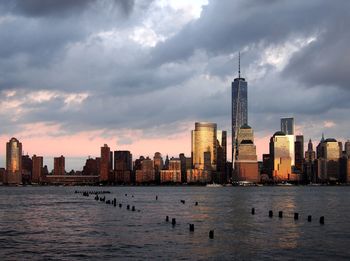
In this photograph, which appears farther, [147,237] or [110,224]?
[110,224]

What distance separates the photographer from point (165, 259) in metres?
50.2

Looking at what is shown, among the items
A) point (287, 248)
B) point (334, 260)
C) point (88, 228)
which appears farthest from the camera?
point (88, 228)

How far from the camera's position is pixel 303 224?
82188mm

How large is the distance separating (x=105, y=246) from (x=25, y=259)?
9982mm

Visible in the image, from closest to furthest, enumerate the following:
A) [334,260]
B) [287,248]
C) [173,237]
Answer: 1. [334,260]
2. [287,248]
3. [173,237]

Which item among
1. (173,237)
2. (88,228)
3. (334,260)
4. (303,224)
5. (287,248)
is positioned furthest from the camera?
(303,224)

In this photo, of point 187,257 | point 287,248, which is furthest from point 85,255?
point 287,248

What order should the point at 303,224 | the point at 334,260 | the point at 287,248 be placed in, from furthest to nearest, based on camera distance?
the point at 303,224
the point at 287,248
the point at 334,260

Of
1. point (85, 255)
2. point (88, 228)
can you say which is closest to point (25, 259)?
point (85, 255)

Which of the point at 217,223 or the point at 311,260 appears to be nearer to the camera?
the point at 311,260

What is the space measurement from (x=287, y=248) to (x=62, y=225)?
37.9 m

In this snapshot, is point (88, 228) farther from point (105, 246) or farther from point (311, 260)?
point (311, 260)

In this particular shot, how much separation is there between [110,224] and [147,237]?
18812 mm

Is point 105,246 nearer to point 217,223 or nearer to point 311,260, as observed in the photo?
point 311,260
